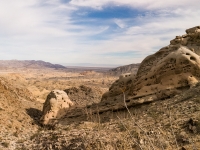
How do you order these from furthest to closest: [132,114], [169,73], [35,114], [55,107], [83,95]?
[83,95] → [35,114] → [55,107] → [169,73] → [132,114]

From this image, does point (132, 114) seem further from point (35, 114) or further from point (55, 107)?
point (35, 114)

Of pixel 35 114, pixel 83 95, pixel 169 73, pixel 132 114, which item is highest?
pixel 169 73

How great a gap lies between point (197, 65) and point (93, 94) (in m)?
12.3

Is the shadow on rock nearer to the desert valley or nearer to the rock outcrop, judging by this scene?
the desert valley

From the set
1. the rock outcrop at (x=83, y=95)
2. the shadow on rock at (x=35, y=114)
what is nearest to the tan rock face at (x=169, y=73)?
the shadow on rock at (x=35, y=114)

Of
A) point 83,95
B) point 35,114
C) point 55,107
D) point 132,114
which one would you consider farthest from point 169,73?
point 83,95

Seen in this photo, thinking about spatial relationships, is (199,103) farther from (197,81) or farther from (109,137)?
(109,137)

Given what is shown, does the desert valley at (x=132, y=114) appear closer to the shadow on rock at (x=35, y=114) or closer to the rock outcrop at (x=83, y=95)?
the shadow on rock at (x=35, y=114)

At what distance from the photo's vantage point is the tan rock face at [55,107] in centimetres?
1380

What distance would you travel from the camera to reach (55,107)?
14336mm

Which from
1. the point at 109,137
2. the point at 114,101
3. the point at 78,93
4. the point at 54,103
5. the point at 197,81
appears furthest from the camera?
the point at 78,93

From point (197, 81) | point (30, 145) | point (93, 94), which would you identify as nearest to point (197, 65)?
point (197, 81)

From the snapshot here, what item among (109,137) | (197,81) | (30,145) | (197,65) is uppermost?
(197,65)

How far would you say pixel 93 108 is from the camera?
43.0 feet
